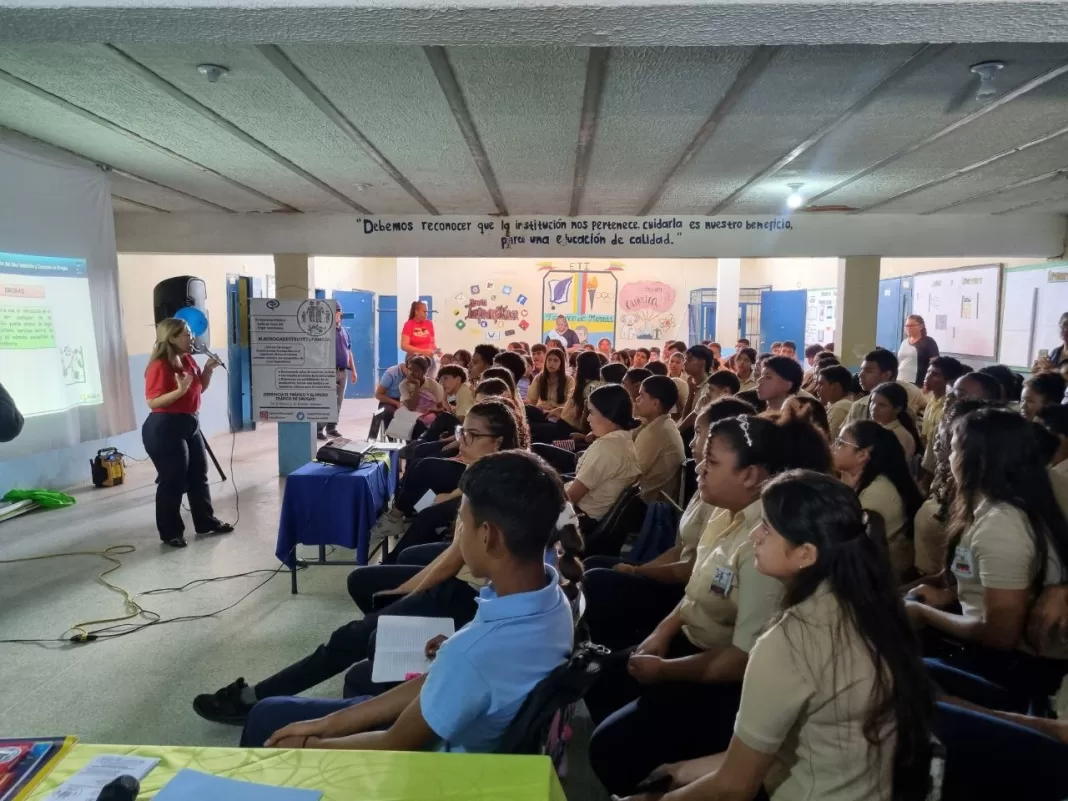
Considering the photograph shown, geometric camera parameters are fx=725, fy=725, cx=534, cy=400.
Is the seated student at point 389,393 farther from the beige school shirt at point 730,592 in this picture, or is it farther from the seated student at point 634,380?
the beige school shirt at point 730,592

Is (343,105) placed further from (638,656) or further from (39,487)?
(39,487)

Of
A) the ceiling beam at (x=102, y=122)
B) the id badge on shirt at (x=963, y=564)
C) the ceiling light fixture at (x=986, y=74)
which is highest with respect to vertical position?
the ceiling beam at (x=102, y=122)

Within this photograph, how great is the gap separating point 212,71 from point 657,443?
104 inches

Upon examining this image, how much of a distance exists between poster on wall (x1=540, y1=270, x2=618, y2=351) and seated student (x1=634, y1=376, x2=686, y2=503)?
9.40 meters

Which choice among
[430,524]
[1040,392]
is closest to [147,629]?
[430,524]

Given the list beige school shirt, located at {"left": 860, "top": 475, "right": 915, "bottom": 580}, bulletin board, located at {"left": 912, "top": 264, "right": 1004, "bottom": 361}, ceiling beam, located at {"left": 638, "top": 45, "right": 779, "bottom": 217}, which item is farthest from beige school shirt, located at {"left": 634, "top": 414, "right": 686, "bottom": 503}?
bulletin board, located at {"left": 912, "top": 264, "right": 1004, "bottom": 361}

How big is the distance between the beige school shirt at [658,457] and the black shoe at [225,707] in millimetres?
2065

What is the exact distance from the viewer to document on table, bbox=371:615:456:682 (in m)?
1.92

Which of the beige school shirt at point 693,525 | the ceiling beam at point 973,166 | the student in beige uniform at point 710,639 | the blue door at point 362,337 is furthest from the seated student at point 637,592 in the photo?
the blue door at point 362,337

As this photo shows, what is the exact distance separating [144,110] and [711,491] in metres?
3.34

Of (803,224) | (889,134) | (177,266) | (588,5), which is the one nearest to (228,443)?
(177,266)

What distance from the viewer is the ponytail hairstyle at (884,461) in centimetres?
255

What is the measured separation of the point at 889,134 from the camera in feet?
12.8

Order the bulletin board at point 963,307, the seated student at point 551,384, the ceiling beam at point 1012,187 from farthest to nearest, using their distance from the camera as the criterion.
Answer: the bulletin board at point 963,307, the seated student at point 551,384, the ceiling beam at point 1012,187
